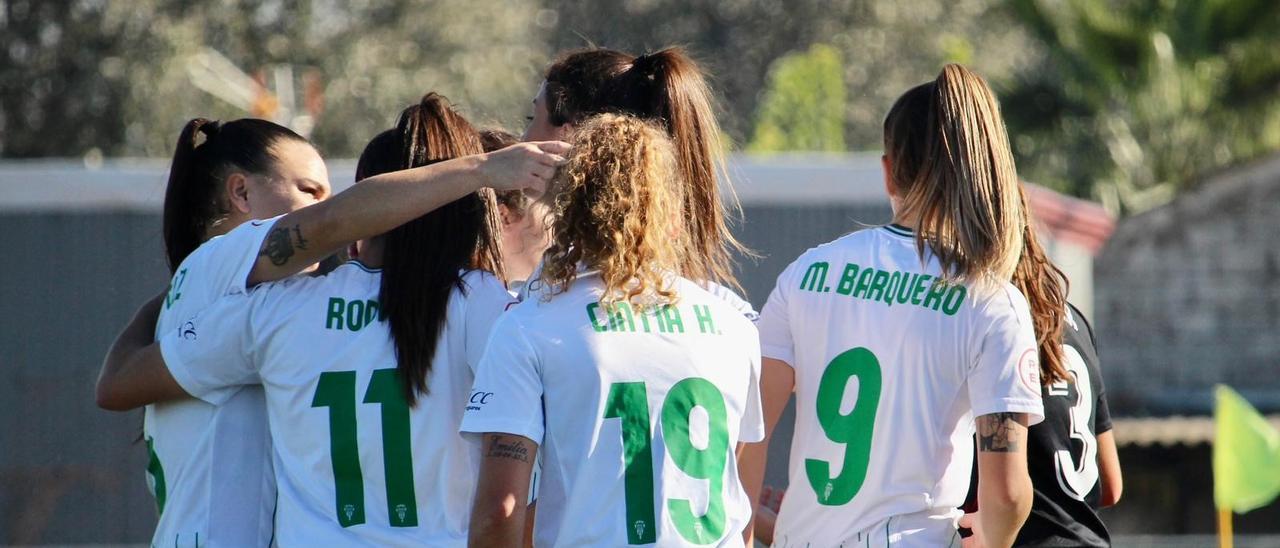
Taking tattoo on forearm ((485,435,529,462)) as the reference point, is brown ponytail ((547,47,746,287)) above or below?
above

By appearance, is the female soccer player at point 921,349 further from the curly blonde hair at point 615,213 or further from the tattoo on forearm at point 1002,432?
the curly blonde hair at point 615,213

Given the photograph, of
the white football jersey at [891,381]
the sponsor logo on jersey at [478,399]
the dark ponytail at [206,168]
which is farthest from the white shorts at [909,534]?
the dark ponytail at [206,168]

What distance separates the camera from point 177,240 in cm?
313

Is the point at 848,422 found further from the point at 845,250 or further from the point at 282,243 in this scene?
the point at 282,243

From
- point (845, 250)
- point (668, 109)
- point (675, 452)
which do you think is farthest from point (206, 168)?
point (845, 250)

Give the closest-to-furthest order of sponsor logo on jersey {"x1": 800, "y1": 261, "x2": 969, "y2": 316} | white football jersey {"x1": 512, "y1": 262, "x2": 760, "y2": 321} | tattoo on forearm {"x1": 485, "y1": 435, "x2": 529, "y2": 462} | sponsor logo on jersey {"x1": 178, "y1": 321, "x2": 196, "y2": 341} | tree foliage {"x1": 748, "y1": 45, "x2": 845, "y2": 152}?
tattoo on forearm {"x1": 485, "y1": 435, "x2": 529, "y2": 462} → white football jersey {"x1": 512, "y1": 262, "x2": 760, "y2": 321} → sponsor logo on jersey {"x1": 178, "y1": 321, "x2": 196, "y2": 341} → sponsor logo on jersey {"x1": 800, "y1": 261, "x2": 969, "y2": 316} → tree foliage {"x1": 748, "y1": 45, "x2": 845, "y2": 152}

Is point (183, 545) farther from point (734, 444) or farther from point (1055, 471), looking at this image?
point (1055, 471)

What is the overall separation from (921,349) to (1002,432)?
229 mm

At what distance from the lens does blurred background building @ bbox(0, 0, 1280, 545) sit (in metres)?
9.00

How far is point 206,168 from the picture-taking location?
3090mm

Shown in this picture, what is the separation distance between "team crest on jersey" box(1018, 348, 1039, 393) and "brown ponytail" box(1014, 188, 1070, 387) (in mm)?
217

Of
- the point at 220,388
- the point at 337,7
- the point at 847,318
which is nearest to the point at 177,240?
the point at 220,388

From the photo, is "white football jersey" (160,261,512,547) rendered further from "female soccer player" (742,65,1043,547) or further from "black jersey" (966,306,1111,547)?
"black jersey" (966,306,1111,547)

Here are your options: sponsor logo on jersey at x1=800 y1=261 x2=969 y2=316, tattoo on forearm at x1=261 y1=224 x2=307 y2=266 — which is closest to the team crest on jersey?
sponsor logo on jersey at x1=800 y1=261 x2=969 y2=316
